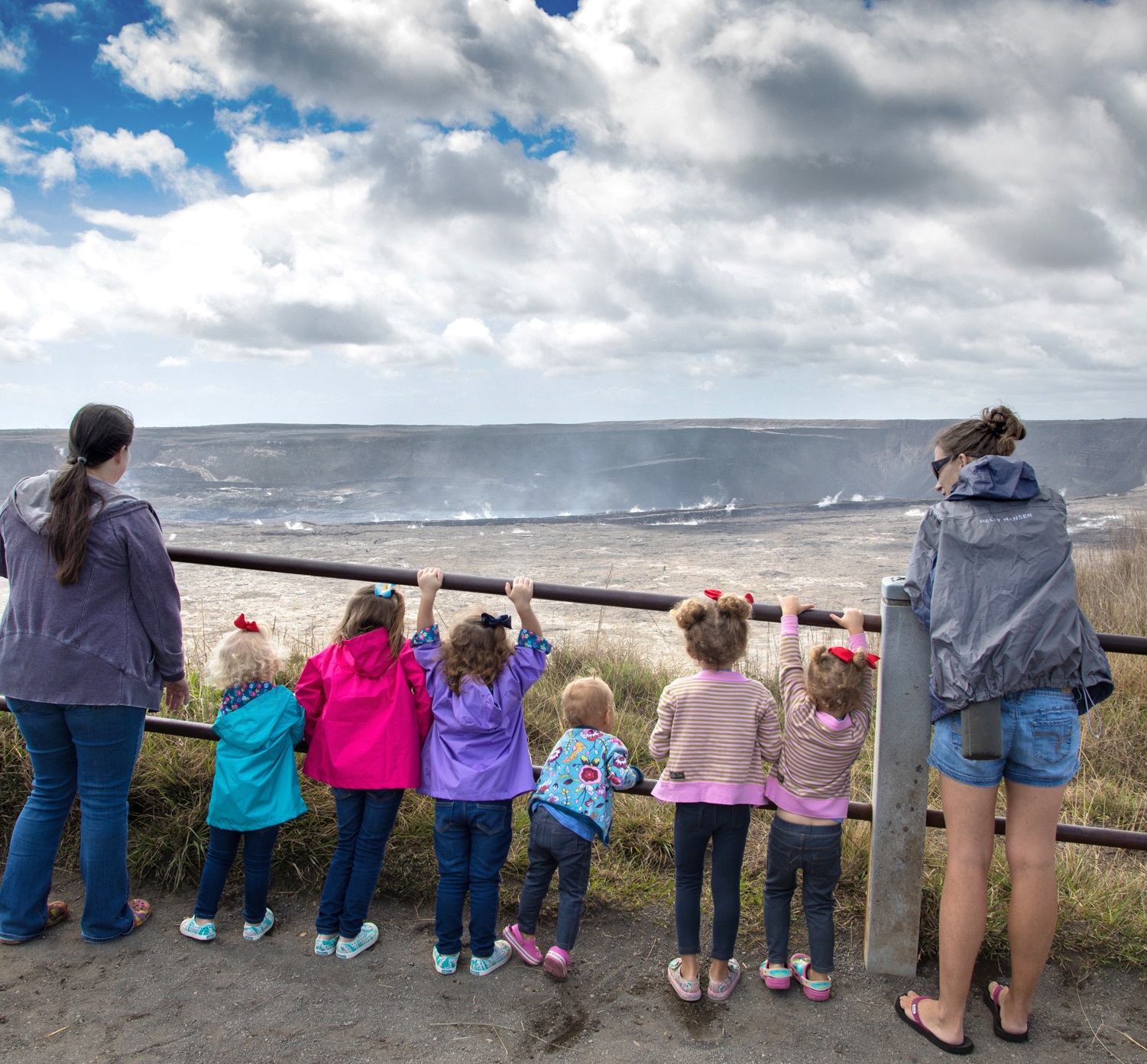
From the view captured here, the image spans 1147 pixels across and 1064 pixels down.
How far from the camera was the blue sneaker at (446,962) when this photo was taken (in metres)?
2.57

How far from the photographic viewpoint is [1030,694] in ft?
7.00

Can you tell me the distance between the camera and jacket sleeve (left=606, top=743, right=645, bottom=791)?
8.36 feet

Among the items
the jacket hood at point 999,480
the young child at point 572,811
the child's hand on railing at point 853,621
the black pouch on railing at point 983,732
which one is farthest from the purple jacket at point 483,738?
the jacket hood at point 999,480

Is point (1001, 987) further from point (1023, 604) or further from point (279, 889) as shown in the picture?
point (279, 889)

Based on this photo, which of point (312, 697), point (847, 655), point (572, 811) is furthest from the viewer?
point (312, 697)

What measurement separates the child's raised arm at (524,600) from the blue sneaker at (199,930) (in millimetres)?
→ 1405

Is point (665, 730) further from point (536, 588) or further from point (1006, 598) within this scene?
point (1006, 598)

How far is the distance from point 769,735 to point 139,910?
2.16 m

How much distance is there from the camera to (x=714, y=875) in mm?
2494

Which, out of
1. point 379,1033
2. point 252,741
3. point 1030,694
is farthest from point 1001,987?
point 252,741

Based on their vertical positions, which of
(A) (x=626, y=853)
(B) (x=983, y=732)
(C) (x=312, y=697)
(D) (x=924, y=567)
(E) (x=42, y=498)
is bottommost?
(A) (x=626, y=853)

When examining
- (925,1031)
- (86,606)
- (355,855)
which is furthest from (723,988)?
(86,606)

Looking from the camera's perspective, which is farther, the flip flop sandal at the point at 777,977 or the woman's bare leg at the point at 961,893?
the flip flop sandal at the point at 777,977

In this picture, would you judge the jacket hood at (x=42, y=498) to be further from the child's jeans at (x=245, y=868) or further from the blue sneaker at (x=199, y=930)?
the blue sneaker at (x=199, y=930)
